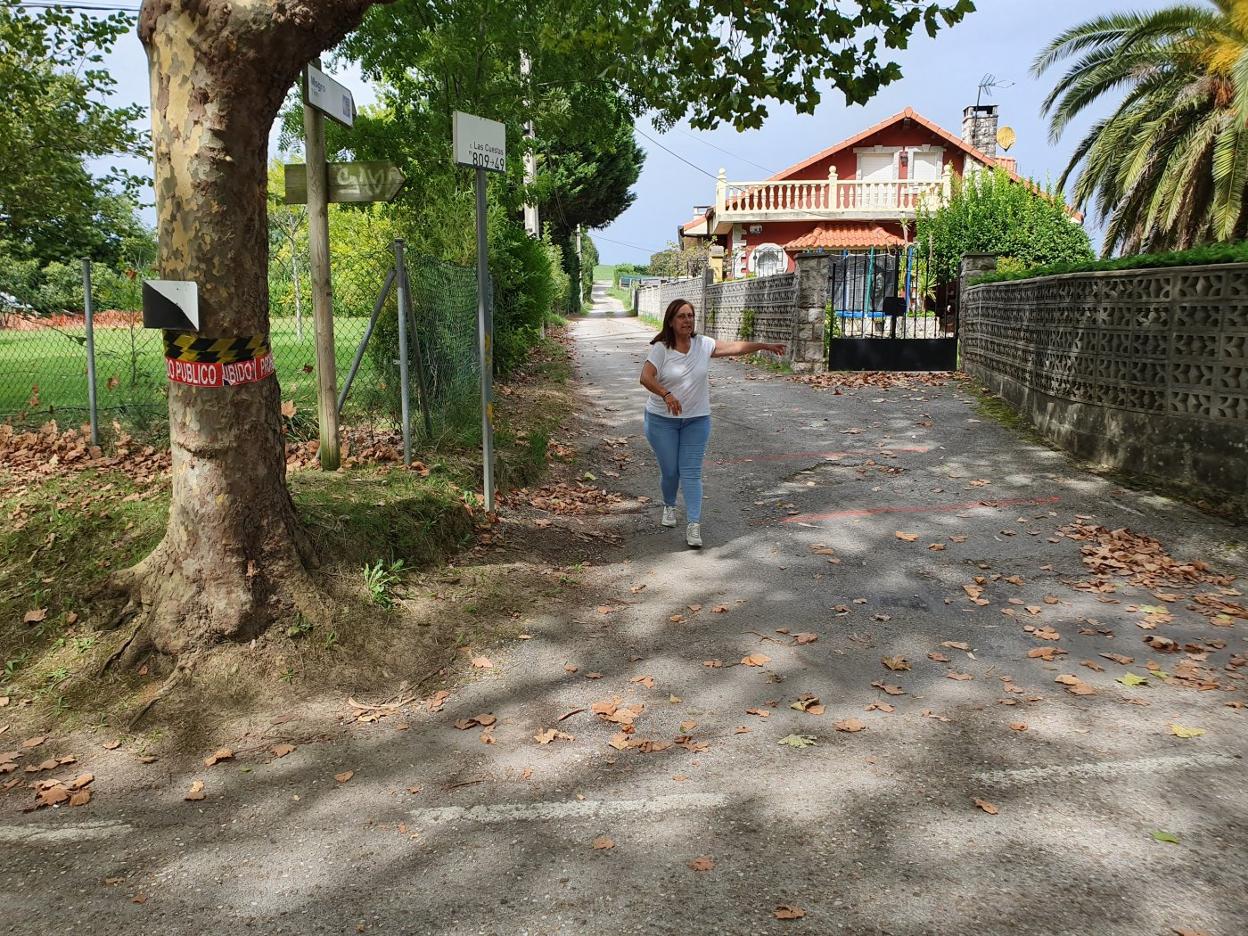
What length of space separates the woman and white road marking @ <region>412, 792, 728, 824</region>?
140 inches

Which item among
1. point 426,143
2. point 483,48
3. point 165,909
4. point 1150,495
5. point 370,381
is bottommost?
point 165,909

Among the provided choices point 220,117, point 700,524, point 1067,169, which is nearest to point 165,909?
point 220,117

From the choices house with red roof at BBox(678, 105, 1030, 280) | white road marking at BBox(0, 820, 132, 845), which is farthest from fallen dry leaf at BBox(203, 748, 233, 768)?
house with red roof at BBox(678, 105, 1030, 280)

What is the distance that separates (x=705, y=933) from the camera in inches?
112

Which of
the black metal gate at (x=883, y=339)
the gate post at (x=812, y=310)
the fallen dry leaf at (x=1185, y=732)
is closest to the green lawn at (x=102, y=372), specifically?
the fallen dry leaf at (x=1185, y=732)

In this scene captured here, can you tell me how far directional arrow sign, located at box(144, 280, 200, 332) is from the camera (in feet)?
14.8

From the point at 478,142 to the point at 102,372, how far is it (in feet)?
19.9

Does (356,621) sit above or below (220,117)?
below

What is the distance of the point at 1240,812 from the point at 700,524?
15.1 feet

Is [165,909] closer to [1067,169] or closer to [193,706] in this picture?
[193,706]

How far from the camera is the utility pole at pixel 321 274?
22.0 ft

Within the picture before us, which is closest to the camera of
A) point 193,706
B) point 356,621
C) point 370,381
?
point 193,706

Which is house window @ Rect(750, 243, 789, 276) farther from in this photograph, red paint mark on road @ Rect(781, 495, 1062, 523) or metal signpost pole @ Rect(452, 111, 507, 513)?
metal signpost pole @ Rect(452, 111, 507, 513)

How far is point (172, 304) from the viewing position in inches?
180
